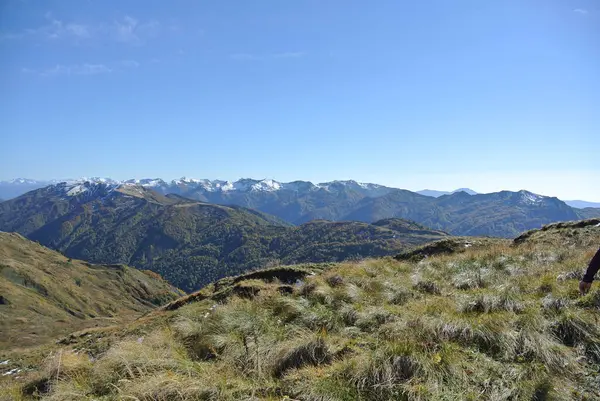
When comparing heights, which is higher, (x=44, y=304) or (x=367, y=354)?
(x=367, y=354)

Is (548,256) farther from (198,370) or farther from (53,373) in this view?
(53,373)

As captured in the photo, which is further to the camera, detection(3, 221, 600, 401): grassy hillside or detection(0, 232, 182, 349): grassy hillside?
detection(0, 232, 182, 349): grassy hillside

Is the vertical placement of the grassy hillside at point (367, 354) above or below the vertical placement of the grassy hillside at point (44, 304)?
above

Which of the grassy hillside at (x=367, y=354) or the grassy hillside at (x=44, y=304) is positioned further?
the grassy hillside at (x=44, y=304)

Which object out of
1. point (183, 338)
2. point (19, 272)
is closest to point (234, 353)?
point (183, 338)

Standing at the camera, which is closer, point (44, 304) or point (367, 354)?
point (367, 354)

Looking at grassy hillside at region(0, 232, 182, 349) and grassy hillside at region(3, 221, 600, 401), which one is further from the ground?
grassy hillside at region(3, 221, 600, 401)

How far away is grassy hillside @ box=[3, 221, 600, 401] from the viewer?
15.6ft

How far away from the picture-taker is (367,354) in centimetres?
541

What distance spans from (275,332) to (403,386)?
3.49 m

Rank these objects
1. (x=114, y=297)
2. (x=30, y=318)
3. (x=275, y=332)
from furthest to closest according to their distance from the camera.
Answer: (x=114, y=297), (x=30, y=318), (x=275, y=332)

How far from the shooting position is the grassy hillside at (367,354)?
4746 millimetres

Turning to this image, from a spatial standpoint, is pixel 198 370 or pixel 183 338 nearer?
pixel 198 370

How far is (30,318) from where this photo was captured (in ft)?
427
